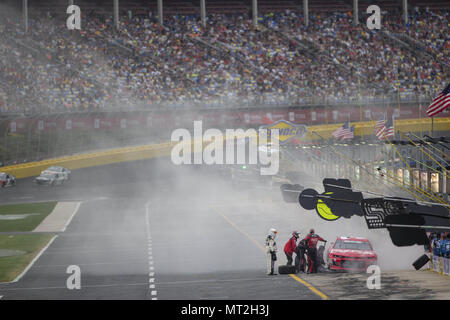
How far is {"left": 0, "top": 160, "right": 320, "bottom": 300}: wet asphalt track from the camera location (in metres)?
18.9

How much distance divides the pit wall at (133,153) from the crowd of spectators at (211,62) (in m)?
3.32

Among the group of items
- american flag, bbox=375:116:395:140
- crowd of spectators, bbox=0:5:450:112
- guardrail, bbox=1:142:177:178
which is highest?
crowd of spectators, bbox=0:5:450:112

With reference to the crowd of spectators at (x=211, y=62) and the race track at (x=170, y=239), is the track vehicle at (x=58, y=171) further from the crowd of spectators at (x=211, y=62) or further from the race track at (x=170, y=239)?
the crowd of spectators at (x=211, y=62)

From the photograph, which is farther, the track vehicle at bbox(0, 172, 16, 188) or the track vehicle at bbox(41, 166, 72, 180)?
the track vehicle at bbox(41, 166, 72, 180)

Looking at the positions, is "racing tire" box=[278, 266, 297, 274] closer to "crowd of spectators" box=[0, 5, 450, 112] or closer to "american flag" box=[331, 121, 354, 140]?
"american flag" box=[331, 121, 354, 140]

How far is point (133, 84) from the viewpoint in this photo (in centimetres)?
5541

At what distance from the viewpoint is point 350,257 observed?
21141 millimetres

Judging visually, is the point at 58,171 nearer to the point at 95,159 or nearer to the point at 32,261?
the point at 95,159

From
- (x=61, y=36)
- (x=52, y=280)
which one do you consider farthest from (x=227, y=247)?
(x=61, y=36)

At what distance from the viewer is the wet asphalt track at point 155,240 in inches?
745

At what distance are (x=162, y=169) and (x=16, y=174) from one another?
35.5ft

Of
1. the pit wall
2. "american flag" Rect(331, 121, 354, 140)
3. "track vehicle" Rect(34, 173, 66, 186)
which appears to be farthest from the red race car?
"track vehicle" Rect(34, 173, 66, 186)

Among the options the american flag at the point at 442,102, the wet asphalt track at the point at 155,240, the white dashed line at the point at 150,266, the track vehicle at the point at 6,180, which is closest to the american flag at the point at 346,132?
the wet asphalt track at the point at 155,240

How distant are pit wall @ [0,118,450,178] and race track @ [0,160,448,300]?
26.1 inches
